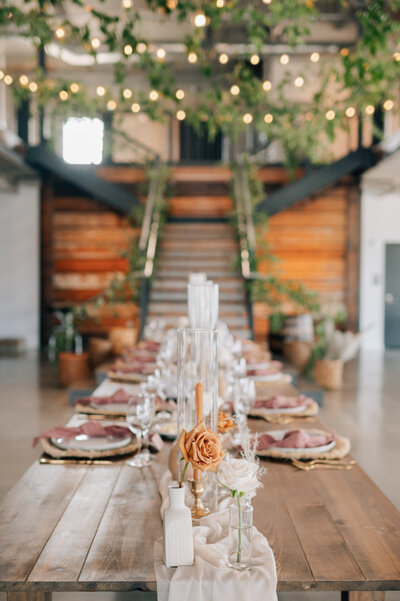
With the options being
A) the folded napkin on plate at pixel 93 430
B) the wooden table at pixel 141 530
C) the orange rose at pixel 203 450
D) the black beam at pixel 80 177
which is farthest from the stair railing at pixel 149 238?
the orange rose at pixel 203 450

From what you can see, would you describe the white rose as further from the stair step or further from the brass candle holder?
the stair step

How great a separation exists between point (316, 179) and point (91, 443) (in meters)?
8.38

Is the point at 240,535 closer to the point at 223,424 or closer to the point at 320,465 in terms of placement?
the point at 223,424

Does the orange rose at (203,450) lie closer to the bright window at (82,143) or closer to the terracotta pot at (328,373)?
the terracotta pot at (328,373)

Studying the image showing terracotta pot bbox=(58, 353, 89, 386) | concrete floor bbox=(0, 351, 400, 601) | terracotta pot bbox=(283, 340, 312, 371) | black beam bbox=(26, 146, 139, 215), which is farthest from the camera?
black beam bbox=(26, 146, 139, 215)

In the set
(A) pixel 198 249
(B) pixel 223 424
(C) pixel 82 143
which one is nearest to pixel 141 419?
(B) pixel 223 424

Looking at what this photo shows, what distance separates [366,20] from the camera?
3922 mm

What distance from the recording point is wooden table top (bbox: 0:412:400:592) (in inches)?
51.4

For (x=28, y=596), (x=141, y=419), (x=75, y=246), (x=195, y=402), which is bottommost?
(x=28, y=596)

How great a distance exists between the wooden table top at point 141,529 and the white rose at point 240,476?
0.67ft

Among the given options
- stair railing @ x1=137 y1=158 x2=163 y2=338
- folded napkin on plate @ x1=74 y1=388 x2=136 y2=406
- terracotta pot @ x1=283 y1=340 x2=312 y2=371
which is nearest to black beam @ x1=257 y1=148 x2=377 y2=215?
stair railing @ x1=137 y1=158 x2=163 y2=338

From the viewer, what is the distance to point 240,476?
1.30 metres

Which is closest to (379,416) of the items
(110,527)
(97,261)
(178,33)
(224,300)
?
(224,300)

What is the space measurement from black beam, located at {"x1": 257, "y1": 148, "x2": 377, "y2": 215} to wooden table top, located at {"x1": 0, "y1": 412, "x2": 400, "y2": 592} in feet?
26.8
